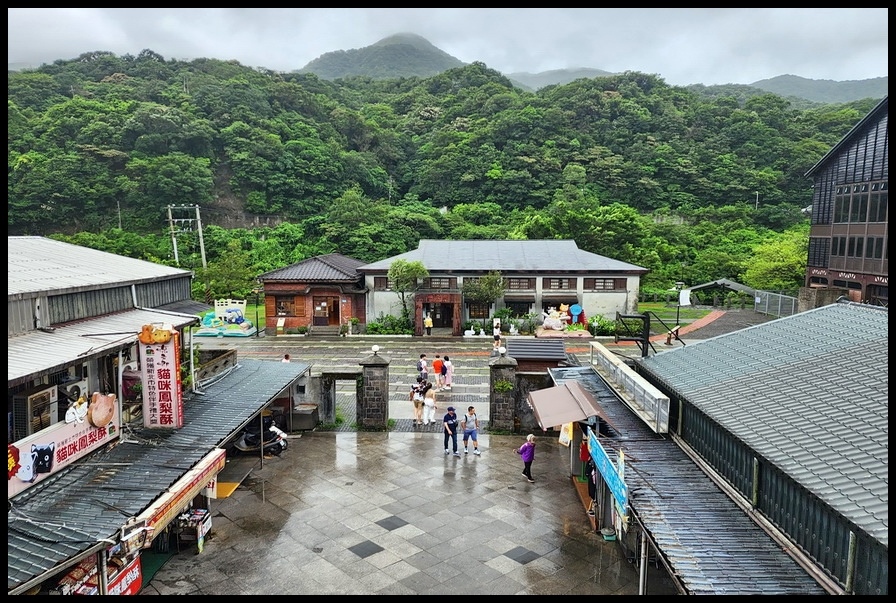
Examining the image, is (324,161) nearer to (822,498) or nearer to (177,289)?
(177,289)

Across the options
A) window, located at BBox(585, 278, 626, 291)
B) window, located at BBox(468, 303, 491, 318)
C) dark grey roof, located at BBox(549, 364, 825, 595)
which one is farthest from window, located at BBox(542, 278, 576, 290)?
dark grey roof, located at BBox(549, 364, 825, 595)

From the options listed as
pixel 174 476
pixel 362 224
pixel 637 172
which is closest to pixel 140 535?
pixel 174 476

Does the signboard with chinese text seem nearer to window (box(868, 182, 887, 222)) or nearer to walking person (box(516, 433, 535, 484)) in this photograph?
walking person (box(516, 433, 535, 484))

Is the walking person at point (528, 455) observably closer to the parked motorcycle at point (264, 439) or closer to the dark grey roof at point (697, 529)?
the dark grey roof at point (697, 529)

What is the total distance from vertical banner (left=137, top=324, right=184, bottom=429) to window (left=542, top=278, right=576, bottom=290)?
88.3ft

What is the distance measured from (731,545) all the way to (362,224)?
49.9 meters

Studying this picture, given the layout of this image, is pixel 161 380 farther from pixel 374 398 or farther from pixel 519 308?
pixel 519 308

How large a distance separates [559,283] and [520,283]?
2.38 meters

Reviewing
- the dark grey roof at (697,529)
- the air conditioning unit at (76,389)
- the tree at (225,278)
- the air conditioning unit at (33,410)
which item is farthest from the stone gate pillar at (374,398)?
the tree at (225,278)

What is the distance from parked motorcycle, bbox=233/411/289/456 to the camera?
16.2 m

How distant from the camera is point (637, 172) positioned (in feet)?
233

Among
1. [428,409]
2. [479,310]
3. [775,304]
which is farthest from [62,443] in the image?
[775,304]

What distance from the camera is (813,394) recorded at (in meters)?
8.65

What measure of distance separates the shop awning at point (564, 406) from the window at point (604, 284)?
2397 cm
